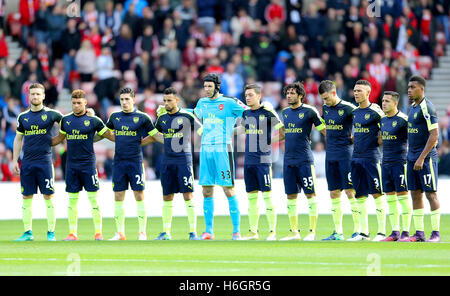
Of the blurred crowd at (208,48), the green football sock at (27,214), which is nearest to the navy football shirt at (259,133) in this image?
the green football sock at (27,214)

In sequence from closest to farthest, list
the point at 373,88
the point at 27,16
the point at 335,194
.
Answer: the point at 335,194 → the point at 373,88 → the point at 27,16

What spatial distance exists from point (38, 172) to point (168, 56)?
35.7 feet

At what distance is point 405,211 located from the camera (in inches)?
642

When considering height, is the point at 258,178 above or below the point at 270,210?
above

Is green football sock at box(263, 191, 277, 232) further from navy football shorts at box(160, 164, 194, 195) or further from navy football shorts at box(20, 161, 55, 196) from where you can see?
navy football shorts at box(20, 161, 55, 196)

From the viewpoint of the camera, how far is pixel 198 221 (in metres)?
21.6

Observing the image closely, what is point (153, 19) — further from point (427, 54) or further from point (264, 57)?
point (427, 54)

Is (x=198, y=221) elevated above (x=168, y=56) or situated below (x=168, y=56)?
below

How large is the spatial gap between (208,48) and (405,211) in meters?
13.0

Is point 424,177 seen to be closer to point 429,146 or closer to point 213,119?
point 429,146

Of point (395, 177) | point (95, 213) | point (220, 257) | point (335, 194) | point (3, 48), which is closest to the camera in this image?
point (220, 257)

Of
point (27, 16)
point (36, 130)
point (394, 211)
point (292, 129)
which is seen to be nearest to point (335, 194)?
point (394, 211)
